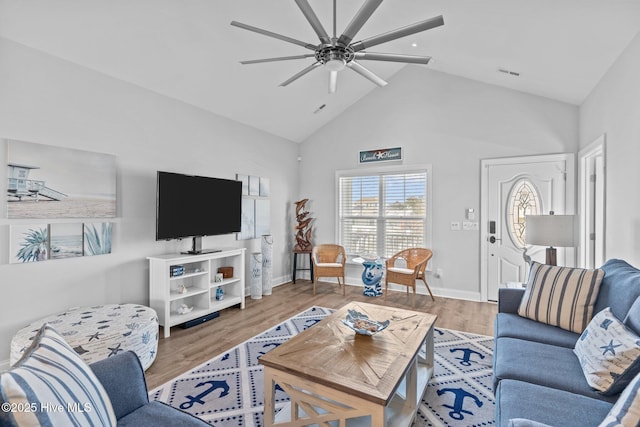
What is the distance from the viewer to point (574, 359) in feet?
6.02

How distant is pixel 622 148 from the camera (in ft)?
8.70

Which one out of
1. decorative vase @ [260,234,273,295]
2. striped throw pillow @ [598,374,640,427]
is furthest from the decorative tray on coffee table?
decorative vase @ [260,234,273,295]

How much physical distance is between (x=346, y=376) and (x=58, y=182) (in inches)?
120

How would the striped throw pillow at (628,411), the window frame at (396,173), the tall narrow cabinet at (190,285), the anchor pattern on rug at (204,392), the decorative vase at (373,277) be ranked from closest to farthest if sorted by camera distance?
the striped throw pillow at (628,411)
the anchor pattern on rug at (204,392)
the tall narrow cabinet at (190,285)
the decorative vase at (373,277)
the window frame at (396,173)

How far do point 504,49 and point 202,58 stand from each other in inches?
130

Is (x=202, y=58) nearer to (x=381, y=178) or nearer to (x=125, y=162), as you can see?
(x=125, y=162)

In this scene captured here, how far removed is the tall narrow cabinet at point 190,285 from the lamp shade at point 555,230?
347 cm

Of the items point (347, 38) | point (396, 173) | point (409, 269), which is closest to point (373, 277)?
point (409, 269)

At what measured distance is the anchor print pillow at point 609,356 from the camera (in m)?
1.47

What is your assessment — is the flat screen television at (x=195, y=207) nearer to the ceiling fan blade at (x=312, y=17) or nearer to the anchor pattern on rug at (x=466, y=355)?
the ceiling fan blade at (x=312, y=17)

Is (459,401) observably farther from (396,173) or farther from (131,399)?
(396,173)

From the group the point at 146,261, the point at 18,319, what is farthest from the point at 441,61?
the point at 18,319

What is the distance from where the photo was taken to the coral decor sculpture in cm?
578

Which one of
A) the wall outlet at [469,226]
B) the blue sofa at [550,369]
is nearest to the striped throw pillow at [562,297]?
the blue sofa at [550,369]
